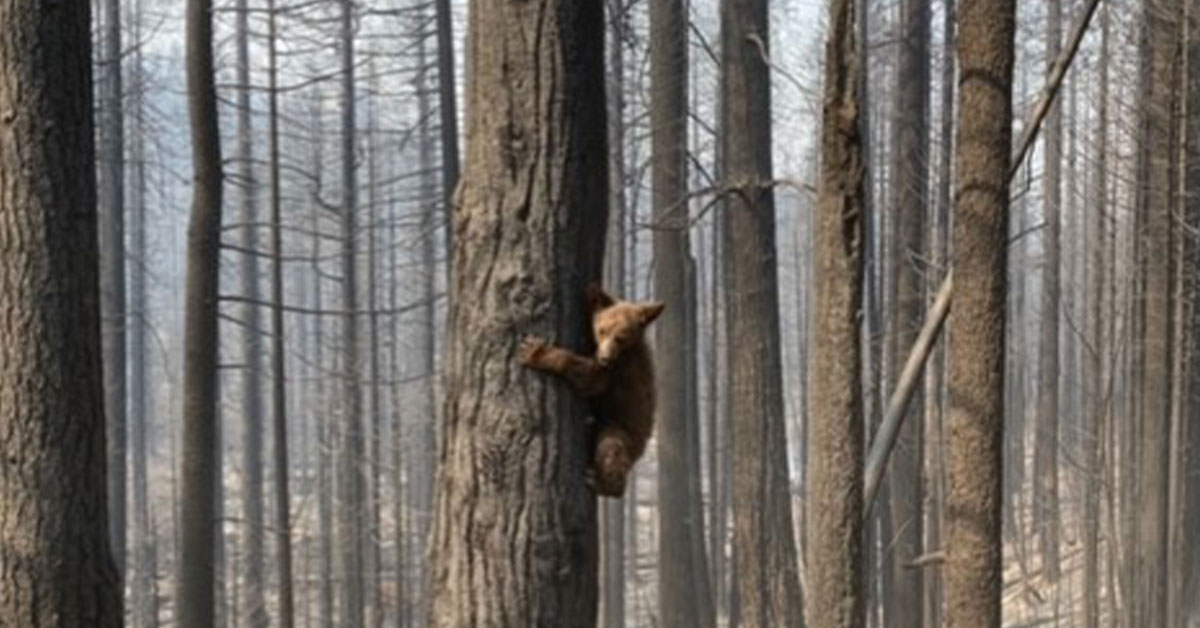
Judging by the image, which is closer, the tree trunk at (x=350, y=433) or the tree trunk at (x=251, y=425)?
the tree trunk at (x=350, y=433)

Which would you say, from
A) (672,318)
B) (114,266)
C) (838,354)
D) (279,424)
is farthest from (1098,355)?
(114,266)

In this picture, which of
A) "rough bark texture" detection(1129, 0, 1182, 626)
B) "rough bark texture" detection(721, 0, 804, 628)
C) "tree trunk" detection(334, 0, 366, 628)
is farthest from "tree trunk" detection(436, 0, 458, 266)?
"rough bark texture" detection(1129, 0, 1182, 626)

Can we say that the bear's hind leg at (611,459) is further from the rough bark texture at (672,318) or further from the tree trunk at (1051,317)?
the tree trunk at (1051,317)

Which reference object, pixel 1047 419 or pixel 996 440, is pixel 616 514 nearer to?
pixel 1047 419

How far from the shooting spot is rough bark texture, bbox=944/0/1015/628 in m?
7.16

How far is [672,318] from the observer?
51.2ft

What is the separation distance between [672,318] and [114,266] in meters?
13.3

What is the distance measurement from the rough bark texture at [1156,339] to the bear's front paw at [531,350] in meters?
14.4

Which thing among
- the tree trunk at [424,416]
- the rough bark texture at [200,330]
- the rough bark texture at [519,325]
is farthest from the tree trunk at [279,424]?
the rough bark texture at [519,325]

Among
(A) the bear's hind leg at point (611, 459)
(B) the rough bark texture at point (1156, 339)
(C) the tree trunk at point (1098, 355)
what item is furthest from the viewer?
(C) the tree trunk at point (1098, 355)

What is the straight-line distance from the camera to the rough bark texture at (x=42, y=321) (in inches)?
240

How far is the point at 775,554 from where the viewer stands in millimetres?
11734

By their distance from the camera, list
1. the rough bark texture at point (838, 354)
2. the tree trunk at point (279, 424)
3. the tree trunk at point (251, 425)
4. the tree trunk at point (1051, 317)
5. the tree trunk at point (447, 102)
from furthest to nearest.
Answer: the tree trunk at point (251, 425) → the tree trunk at point (1051, 317) → the tree trunk at point (447, 102) → the tree trunk at point (279, 424) → the rough bark texture at point (838, 354)

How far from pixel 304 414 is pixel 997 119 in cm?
4136
